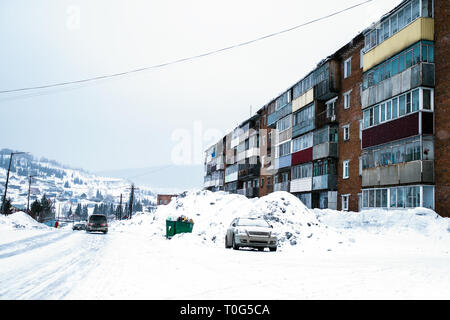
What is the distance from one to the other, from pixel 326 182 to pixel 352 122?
17.7 ft

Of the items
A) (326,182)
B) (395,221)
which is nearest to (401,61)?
(395,221)

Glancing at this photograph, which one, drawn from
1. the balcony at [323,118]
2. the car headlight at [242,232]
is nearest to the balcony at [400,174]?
the balcony at [323,118]

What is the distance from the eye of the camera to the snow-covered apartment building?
24.8 m

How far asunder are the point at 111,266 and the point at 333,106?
30.9m

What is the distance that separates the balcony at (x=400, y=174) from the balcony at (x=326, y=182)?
23.4 ft

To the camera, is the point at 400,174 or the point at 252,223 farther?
the point at 400,174

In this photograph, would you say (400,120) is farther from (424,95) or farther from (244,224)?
(244,224)

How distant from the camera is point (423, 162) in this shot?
24.7 m

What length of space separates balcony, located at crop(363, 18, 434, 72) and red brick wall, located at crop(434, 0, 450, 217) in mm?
529

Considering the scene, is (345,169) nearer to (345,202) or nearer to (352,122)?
(345,202)

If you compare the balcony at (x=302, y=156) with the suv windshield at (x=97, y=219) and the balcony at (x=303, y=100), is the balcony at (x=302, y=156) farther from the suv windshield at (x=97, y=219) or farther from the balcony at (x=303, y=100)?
the suv windshield at (x=97, y=219)

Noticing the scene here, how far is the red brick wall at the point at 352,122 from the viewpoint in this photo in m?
34.4

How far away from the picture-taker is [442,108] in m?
24.6

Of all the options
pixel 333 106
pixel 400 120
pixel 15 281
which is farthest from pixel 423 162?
pixel 15 281
